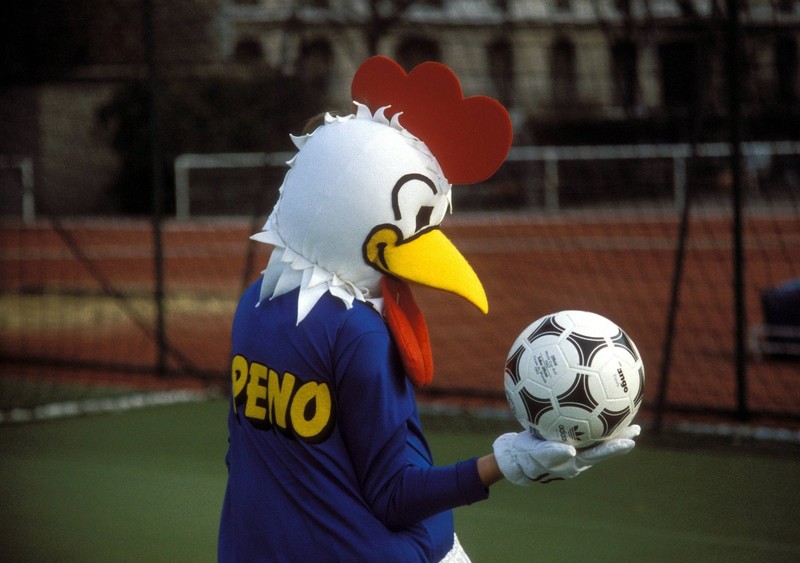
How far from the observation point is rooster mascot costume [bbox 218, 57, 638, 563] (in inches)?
85.2

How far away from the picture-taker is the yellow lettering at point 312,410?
2211 millimetres

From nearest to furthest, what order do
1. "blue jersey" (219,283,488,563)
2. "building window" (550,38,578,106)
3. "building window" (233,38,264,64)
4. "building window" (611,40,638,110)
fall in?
"blue jersey" (219,283,488,563) < "building window" (611,40,638,110) < "building window" (550,38,578,106) < "building window" (233,38,264,64)

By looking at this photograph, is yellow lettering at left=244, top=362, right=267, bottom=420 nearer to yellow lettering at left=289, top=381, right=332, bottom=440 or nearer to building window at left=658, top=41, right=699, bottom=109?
yellow lettering at left=289, top=381, right=332, bottom=440

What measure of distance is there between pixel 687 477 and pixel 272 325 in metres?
3.41

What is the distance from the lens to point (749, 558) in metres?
4.03

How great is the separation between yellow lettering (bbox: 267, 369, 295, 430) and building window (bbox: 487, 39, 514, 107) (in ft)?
20.2

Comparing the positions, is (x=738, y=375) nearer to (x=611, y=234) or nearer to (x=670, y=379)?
(x=670, y=379)

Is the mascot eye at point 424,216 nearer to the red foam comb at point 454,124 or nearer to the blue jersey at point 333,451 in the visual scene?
the red foam comb at point 454,124

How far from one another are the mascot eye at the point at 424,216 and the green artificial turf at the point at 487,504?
209 centimetres

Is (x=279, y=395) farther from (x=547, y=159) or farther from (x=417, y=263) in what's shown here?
(x=547, y=159)

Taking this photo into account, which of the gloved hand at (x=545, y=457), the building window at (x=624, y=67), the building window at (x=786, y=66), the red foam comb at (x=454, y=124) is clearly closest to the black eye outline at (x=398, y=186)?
the red foam comb at (x=454, y=124)

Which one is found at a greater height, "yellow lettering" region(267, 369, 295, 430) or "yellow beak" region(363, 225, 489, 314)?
"yellow beak" region(363, 225, 489, 314)

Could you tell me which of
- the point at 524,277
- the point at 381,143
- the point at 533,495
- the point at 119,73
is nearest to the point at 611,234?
the point at 524,277

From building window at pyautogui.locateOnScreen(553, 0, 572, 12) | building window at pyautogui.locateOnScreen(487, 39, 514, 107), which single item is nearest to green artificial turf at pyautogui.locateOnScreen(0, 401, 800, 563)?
building window at pyautogui.locateOnScreen(487, 39, 514, 107)
